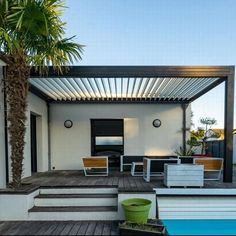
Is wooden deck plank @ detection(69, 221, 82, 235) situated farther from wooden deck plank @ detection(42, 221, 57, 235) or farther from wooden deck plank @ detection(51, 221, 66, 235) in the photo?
wooden deck plank @ detection(42, 221, 57, 235)

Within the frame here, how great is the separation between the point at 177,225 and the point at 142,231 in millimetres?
1345

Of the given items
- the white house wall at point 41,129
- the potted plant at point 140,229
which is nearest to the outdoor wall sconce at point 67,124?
the white house wall at point 41,129

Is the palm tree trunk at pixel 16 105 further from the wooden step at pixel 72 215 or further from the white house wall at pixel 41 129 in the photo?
the white house wall at pixel 41 129

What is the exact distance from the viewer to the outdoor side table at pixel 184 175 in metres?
5.59

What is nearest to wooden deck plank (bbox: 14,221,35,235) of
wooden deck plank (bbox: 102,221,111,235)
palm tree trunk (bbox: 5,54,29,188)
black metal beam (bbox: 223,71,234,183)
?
palm tree trunk (bbox: 5,54,29,188)

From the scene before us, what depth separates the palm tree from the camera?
4820 mm

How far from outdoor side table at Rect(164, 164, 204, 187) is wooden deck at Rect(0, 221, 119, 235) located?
1.58m

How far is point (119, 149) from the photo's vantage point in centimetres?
1016

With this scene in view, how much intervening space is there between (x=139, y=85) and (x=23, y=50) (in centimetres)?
374

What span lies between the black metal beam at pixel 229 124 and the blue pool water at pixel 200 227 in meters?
1.36

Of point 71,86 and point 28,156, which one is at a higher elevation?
point 71,86

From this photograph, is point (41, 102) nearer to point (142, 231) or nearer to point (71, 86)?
point (71, 86)

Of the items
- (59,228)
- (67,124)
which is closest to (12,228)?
(59,228)

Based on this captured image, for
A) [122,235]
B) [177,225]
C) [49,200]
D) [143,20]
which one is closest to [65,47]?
[49,200]
